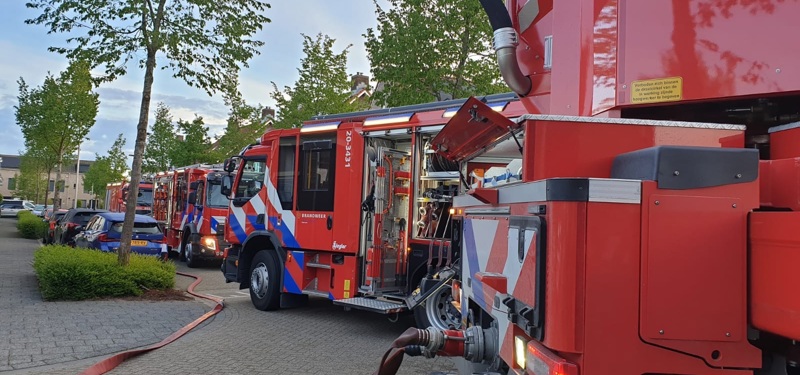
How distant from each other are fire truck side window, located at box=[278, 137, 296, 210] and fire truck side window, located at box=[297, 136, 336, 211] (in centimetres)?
22

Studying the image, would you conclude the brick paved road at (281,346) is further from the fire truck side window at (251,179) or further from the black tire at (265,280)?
the fire truck side window at (251,179)

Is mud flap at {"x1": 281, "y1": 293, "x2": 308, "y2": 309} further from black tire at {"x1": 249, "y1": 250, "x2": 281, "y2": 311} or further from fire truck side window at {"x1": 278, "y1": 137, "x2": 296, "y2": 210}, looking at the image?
fire truck side window at {"x1": 278, "y1": 137, "x2": 296, "y2": 210}

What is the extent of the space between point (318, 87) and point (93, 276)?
42.2ft

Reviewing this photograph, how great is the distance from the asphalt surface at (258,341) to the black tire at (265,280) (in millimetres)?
168

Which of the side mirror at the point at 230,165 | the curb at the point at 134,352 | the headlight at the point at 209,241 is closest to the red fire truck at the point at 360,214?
the side mirror at the point at 230,165

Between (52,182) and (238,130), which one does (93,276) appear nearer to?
(238,130)

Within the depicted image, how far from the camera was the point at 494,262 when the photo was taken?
10.5 ft

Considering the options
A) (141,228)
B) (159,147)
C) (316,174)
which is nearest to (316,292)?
(316,174)

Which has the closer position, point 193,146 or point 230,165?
point 230,165

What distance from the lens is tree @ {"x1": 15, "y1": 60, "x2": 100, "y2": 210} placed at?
23.1 metres

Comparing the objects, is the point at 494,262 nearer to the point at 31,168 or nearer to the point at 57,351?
the point at 57,351

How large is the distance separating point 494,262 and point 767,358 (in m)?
1.32

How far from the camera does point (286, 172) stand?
9.20 m

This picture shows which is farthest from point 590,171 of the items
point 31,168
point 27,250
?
point 31,168
